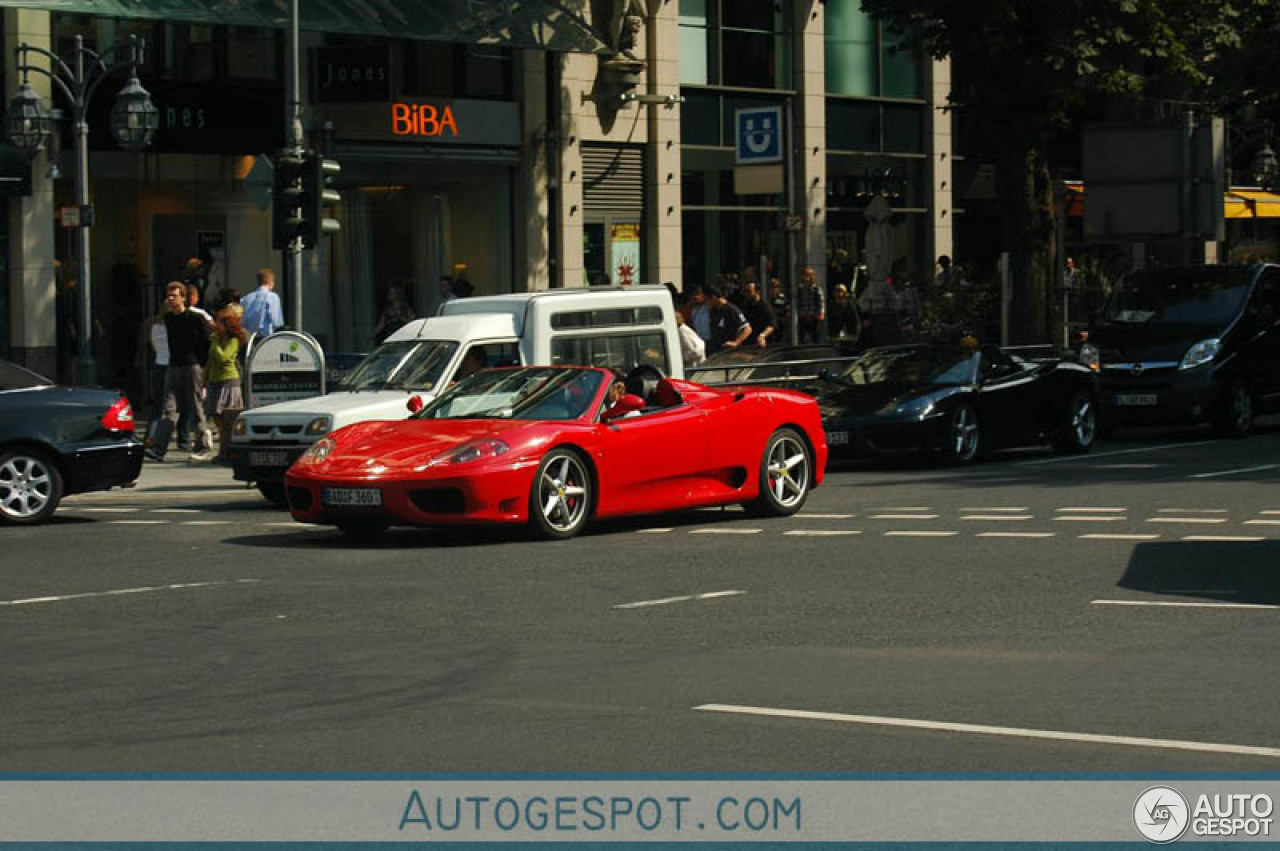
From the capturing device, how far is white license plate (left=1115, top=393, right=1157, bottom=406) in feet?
87.2

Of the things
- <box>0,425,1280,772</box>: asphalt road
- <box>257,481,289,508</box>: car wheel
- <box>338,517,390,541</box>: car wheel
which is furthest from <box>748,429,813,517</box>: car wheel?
<box>257,481,289,508</box>: car wheel

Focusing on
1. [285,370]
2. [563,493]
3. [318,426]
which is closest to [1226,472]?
[563,493]

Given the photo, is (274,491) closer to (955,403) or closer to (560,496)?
(560,496)

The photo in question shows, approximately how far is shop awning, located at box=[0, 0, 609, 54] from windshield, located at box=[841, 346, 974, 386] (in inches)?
366

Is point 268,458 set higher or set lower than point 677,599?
higher

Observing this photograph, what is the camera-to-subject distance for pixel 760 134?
95.8 feet

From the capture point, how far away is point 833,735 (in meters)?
8.08

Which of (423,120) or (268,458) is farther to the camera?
(423,120)

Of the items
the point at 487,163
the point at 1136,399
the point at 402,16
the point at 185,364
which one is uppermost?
the point at 402,16

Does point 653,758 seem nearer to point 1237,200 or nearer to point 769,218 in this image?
point 769,218

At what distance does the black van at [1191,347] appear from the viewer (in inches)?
1043

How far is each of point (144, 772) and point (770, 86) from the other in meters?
34.0
